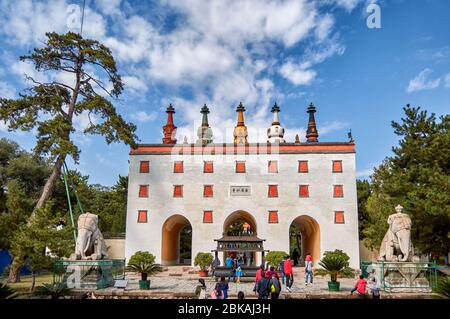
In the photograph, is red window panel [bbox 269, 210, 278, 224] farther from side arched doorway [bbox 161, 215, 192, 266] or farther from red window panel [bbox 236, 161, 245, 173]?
side arched doorway [bbox 161, 215, 192, 266]

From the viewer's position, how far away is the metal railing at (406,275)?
1534 cm

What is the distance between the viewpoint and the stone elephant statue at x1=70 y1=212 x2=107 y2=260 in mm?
16547

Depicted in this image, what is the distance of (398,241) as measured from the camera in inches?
642

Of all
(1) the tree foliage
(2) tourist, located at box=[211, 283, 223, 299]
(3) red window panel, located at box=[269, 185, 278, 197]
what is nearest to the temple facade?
(3) red window panel, located at box=[269, 185, 278, 197]

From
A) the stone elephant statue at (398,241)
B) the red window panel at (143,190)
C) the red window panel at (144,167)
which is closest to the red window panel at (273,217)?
the red window panel at (143,190)

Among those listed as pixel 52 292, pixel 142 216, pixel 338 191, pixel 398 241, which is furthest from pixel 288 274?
pixel 142 216

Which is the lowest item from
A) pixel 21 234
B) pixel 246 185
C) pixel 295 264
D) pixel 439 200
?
pixel 295 264

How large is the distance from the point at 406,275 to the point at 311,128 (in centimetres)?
2926
